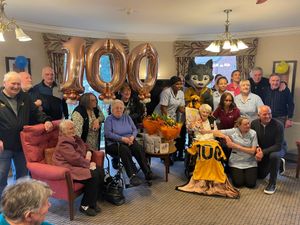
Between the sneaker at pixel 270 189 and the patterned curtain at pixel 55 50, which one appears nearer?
the sneaker at pixel 270 189

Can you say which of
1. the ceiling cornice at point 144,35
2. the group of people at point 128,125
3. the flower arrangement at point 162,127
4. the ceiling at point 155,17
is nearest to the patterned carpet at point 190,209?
the group of people at point 128,125

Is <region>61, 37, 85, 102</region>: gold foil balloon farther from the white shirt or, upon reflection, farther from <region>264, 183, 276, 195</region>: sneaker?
<region>264, 183, 276, 195</region>: sneaker

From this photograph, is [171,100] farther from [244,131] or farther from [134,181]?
[134,181]

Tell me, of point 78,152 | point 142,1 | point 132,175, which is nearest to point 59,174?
point 78,152

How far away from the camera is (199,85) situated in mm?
4215

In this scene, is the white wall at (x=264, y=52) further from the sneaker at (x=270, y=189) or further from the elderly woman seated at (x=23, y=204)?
the elderly woman seated at (x=23, y=204)

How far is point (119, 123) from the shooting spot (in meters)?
3.49

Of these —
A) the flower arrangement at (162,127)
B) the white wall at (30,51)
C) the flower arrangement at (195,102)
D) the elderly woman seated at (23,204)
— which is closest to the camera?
the elderly woman seated at (23,204)

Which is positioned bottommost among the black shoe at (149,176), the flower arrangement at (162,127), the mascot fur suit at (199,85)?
the black shoe at (149,176)

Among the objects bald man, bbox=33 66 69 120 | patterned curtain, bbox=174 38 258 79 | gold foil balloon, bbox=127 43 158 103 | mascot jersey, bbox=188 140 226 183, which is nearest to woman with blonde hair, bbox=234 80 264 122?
mascot jersey, bbox=188 140 226 183

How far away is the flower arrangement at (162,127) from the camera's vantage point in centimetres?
351

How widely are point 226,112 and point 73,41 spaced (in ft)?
7.03

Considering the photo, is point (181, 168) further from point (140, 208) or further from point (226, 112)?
point (140, 208)

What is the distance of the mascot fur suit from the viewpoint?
4090 millimetres
